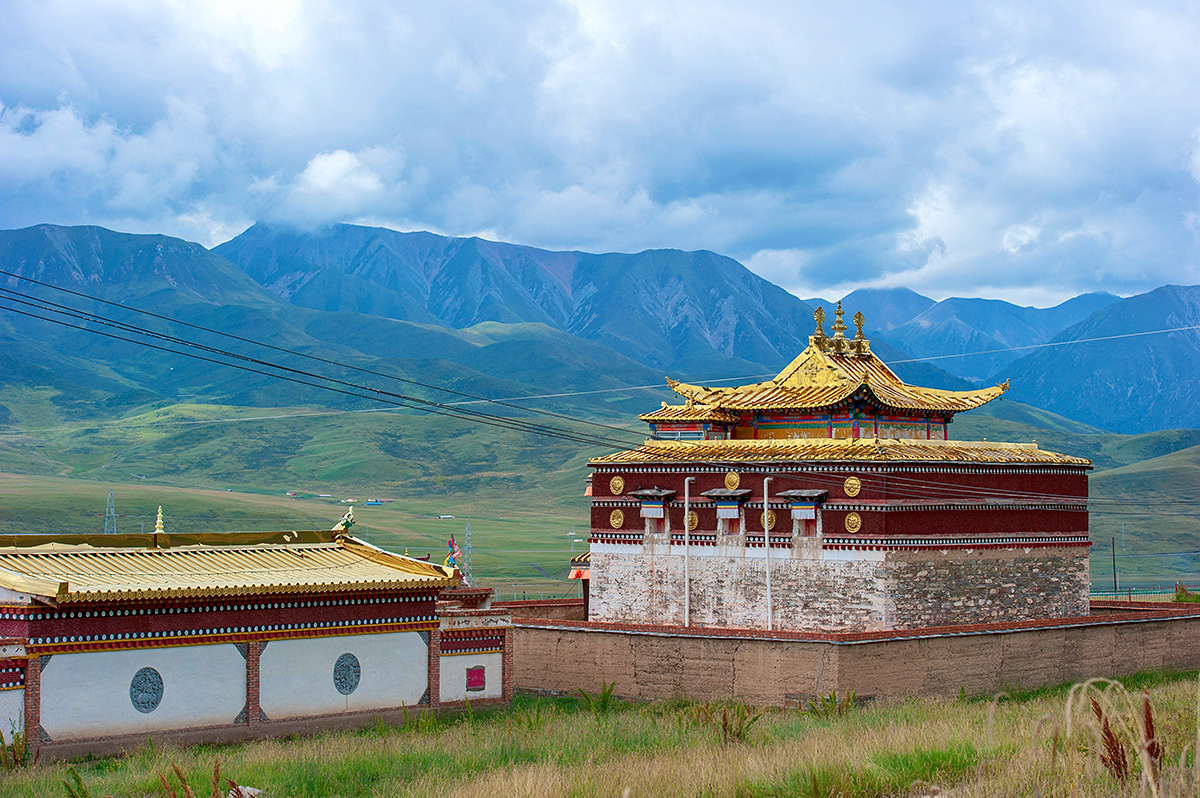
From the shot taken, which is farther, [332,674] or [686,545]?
[686,545]

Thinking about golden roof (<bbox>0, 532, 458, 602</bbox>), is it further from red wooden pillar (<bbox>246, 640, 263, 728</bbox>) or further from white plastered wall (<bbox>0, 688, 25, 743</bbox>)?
white plastered wall (<bbox>0, 688, 25, 743</bbox>)

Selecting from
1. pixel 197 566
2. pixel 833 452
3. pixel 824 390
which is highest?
pixel 824 390

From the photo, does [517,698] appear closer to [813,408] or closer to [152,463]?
[813,408]

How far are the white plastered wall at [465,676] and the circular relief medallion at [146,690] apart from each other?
6.39 meters

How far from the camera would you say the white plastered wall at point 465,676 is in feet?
87.6

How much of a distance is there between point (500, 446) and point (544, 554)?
279 ft

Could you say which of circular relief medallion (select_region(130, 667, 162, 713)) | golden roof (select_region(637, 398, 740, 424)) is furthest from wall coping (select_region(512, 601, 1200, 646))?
circular relief medallion (select_region(130, 667, 162, 713))

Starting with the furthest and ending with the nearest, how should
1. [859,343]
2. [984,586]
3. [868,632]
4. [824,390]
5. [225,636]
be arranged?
1. [859,343]
2. [824,390]
3. [984,586]
4. [868,632]
5. [225,636]

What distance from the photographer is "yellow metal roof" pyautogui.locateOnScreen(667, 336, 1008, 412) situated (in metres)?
33.3

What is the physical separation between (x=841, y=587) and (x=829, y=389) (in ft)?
19.2

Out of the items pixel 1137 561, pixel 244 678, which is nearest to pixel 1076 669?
pixel 244 678

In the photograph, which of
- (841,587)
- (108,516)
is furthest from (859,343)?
(108,516)

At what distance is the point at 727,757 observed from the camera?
51.7 ft

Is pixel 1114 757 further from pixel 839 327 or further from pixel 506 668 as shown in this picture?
pixel 839 327
